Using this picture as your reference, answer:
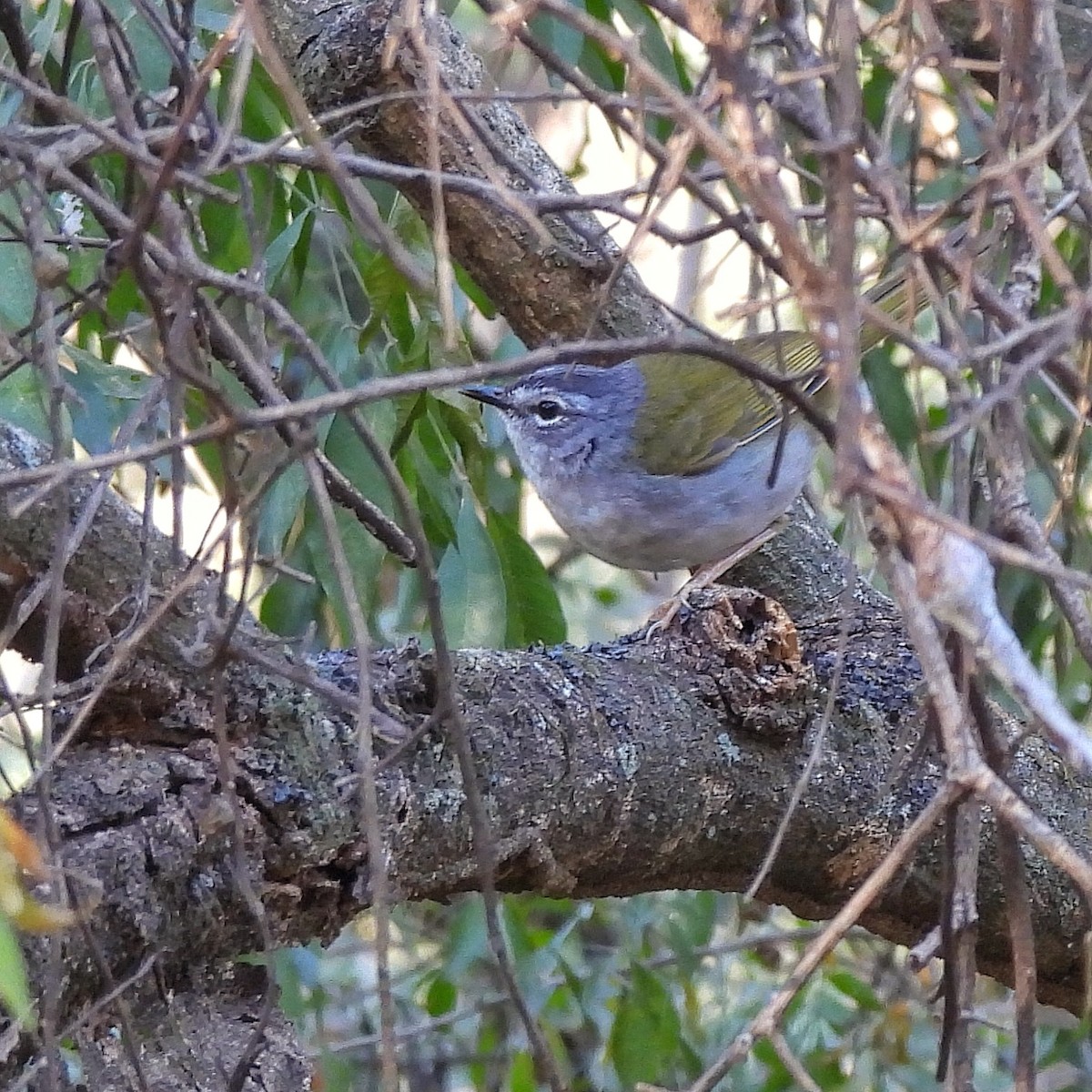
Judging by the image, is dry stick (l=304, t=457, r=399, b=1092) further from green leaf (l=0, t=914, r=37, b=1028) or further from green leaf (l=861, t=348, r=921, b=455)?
green leaf (l=861, t=348, r=921, b=455)

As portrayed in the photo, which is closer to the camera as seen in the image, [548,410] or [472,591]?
[472,591]

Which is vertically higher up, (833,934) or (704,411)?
(704,411)

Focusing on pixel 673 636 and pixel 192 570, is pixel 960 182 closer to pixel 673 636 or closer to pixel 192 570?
pixel 673 636

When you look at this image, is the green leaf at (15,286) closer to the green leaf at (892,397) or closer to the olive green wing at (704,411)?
the olive green wing at (704,411)

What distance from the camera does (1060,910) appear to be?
8.82 ft

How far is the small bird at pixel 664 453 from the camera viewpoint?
3.34 meters

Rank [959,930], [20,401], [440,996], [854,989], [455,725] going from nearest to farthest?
1. [455,725]
2. [959,930]
3. [20,401]
4. [440,996]
5. [854,989]

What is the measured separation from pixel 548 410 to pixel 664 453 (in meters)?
0.30

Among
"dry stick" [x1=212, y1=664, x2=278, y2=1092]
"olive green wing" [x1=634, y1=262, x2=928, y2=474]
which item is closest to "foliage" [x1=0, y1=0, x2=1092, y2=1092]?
"dry stick" [x1=212, y1=664, x2=278, y2=1092]

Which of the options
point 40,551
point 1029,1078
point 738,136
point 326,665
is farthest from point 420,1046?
point 738,136

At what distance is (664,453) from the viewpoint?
3.66 metres

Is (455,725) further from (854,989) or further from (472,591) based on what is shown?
(854,989)

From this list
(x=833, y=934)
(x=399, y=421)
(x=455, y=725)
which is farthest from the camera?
(x=399, y=421)

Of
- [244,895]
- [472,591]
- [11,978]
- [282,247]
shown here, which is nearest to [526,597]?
[472,591]
